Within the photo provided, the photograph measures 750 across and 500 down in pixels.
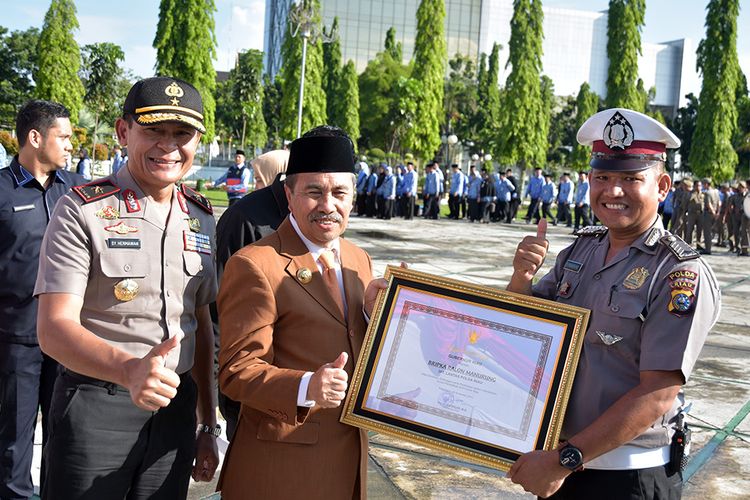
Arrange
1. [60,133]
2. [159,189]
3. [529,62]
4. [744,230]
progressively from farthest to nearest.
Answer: [529,62], [744,230], [60,133], [159,189]

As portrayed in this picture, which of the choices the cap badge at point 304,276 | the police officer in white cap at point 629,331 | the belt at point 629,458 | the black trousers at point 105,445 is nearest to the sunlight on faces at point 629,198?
the police officer in white cap at point 629,331

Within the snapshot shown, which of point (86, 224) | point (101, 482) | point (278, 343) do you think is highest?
point (86, 224)

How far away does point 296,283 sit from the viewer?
81.4 inches

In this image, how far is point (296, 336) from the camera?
2.04 metres

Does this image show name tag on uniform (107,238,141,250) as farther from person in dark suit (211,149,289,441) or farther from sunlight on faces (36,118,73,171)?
sunlight on faces (36,118,73,171)

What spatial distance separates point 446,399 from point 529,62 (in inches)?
1378

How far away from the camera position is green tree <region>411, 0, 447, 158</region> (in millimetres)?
37094

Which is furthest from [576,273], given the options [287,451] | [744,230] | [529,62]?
[529,62]

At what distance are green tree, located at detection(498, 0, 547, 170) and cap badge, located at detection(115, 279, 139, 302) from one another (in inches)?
1352

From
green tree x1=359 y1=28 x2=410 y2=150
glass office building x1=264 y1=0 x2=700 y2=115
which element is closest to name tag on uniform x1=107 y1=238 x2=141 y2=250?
green tree x1=359 y1=28 x2=410 y2=150

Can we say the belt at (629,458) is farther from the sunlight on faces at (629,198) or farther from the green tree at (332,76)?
the green tree at (332,76)

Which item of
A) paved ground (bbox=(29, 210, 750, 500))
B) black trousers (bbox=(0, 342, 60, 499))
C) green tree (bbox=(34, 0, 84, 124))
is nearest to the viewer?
black trousers (bbox=(0, 342, 60, 499))

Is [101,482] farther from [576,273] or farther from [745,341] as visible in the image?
[745,341]

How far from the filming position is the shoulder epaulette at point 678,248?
1.95m
